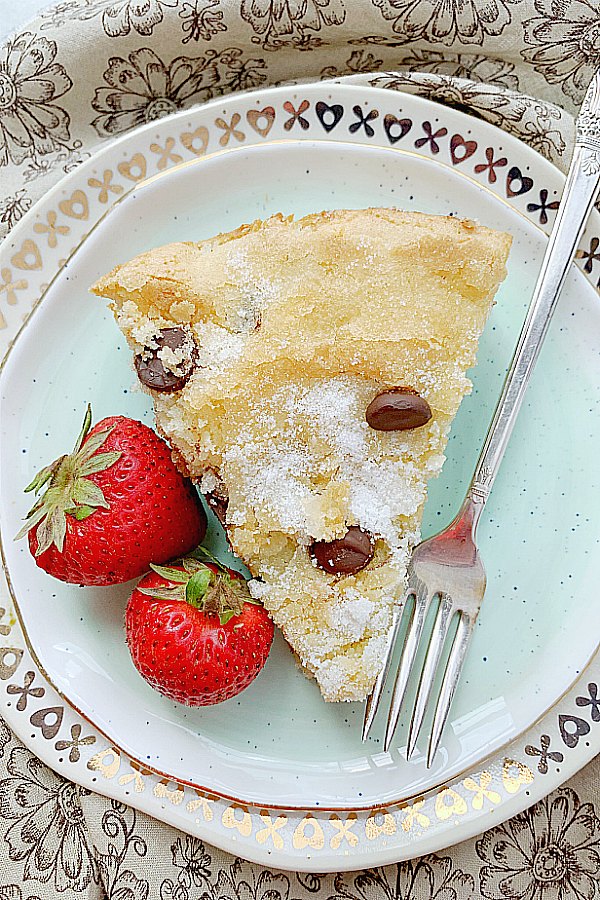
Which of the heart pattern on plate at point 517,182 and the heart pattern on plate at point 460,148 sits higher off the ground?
the heart pattern on plate at point 460,148

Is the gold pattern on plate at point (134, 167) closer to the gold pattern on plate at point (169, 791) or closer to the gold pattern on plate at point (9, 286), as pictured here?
the gold pattern on plate at point (9, 286)

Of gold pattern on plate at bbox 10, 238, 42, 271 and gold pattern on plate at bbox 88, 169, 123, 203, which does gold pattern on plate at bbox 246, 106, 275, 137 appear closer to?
gold pattern on plate at bbox 88, 169, 123, 203

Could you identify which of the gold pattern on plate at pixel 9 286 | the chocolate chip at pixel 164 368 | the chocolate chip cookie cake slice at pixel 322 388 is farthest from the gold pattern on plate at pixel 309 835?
the gold pattern on plate at pixel 9 286

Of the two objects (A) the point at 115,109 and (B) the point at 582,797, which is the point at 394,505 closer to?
(B) the point at 582,797

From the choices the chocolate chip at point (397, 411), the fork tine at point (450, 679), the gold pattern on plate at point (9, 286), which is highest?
the gold pattern on plate at point (9, 286)

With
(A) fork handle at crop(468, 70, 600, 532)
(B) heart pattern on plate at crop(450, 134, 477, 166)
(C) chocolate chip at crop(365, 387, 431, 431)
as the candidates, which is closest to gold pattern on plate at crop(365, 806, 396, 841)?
(A) fork handle at crop(468, 70, 600, 532)

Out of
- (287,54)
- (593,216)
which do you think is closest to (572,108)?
(593,216)
